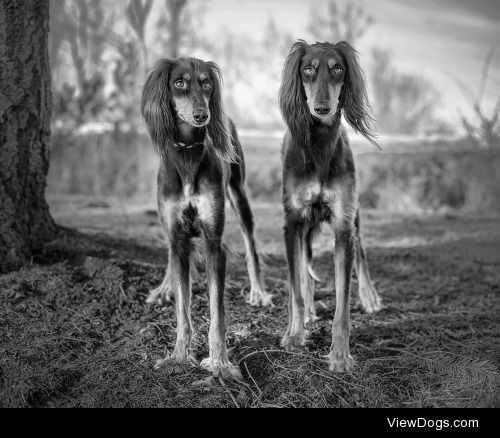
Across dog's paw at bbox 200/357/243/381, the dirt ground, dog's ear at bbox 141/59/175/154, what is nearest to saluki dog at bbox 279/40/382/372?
the dirt ground

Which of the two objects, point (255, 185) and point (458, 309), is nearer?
point (458, 309)

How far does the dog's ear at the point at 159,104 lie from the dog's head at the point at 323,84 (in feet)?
2.54

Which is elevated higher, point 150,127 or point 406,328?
point 150,127

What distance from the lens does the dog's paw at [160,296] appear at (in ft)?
15.1

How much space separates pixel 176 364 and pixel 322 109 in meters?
1.84

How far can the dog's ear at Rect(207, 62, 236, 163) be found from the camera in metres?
3.96

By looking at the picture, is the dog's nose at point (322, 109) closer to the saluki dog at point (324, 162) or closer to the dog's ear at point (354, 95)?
the saluki dog at point (324, 162)

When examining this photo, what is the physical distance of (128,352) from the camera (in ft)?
12.8

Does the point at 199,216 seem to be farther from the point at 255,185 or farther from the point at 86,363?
the point at 255,185

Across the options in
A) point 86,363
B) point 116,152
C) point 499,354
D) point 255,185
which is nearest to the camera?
point 86,363

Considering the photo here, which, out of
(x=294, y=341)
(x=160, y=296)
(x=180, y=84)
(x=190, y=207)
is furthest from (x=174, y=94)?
(x=294, y=341)

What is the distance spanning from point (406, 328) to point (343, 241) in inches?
42.3
